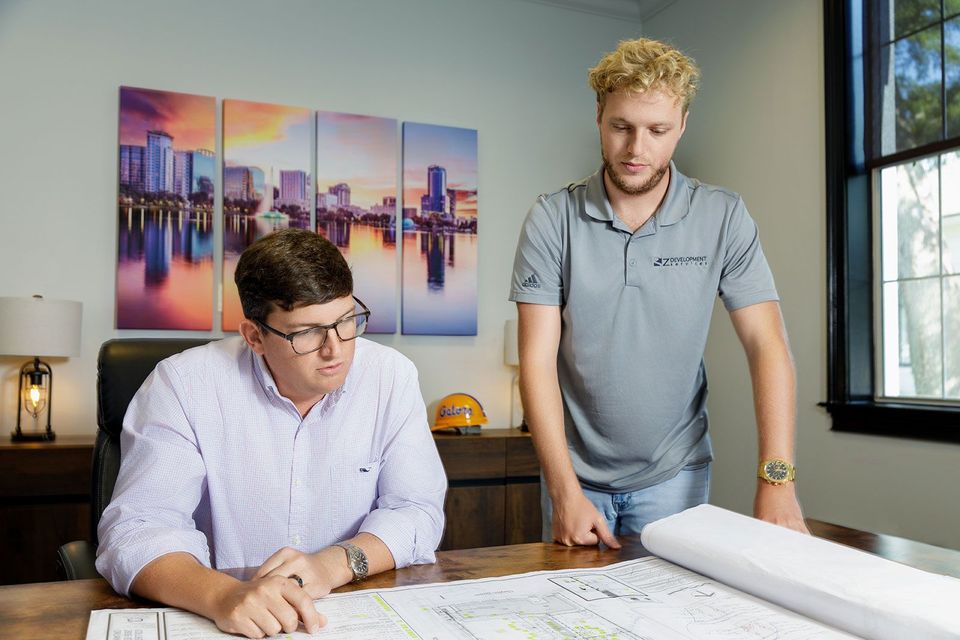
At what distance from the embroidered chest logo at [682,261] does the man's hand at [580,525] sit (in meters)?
0.51

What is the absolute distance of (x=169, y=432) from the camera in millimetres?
1335

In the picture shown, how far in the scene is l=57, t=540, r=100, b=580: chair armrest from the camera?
1.43 m

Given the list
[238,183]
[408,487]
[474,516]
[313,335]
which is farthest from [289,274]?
[238,183]

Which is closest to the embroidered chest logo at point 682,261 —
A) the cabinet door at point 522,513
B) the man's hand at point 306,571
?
the man's hand at point 306,571

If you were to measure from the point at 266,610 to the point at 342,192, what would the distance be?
308 centimetres

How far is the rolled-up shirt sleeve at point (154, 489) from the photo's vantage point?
1.09 m

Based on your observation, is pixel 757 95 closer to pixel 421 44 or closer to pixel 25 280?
pixel 421 44

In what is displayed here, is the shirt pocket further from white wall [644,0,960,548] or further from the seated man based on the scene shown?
white wall [644,0,960,548]

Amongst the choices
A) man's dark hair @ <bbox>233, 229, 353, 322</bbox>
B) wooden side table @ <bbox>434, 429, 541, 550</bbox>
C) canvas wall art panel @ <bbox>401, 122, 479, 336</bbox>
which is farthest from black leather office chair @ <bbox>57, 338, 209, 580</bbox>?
canvas wall art panel @ <bbox>401, 122, 479, 336</bbox>

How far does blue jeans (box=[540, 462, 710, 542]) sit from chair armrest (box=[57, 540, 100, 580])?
0.84 m

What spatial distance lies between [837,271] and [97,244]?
300 cm

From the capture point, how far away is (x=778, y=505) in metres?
1.38

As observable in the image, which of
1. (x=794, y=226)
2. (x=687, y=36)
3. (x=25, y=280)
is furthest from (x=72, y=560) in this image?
(x=687, y=36)

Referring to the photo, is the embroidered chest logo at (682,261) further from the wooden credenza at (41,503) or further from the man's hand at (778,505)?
the wooden credenza at (41,503)
